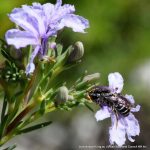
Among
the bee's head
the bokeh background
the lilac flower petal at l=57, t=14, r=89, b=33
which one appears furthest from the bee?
the bokeh background

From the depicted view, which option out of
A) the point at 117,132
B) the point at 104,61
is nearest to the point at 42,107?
the point at 117,132

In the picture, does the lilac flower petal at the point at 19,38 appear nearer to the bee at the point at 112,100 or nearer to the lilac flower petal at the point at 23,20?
the lilac flower petal at the point at 23,20

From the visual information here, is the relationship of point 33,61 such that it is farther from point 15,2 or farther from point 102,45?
point 102,45

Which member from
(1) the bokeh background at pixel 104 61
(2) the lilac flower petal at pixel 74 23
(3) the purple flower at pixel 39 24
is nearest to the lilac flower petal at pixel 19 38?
(3) the purple flower at pixel 39 24

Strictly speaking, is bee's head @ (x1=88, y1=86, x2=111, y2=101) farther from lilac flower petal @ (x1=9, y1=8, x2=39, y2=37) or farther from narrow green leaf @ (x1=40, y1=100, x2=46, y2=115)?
lilac flower petal @ (x1=9, y1=8, x2=39, y2=37)

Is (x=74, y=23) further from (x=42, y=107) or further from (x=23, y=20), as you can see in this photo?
(x=42, y=107)
